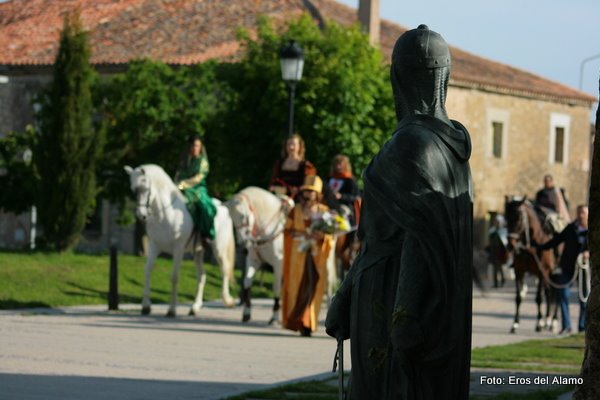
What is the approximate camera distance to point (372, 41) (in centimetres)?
4741

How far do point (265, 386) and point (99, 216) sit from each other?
38.8 m

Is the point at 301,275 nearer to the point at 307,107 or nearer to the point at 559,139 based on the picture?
the point at 307,107

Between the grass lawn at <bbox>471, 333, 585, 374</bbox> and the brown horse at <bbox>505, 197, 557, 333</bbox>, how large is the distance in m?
3.09

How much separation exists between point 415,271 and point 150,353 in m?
9.76

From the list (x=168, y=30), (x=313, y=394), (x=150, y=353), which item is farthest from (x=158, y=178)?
(x=168, y=30)

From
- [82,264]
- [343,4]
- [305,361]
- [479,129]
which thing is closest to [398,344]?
[305,361]

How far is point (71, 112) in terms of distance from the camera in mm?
30859

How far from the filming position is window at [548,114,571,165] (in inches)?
2346

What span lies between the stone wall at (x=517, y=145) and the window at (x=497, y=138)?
18cm

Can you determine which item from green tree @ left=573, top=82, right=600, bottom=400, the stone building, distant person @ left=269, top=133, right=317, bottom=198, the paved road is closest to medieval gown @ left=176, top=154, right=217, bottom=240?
the paved road

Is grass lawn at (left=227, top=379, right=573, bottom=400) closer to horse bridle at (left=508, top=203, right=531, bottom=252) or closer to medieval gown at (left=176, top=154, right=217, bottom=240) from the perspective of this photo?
horse bridle at (left=508, top=203, right=531, bottom=252)

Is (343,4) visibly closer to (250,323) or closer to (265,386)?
A: (250,323)

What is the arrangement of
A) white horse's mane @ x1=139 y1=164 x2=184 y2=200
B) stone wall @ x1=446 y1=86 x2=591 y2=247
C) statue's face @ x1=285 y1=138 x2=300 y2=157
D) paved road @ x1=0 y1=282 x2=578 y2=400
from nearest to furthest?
1. paved road @ x1=0 y1=282 x2=578 y2=400
2. statue's face @ x1=285 y1=138 x2=300 y2=157
3. white horse's mane @ x1=139 y1=164 x2=184 y2=200
4. stone wall @ x1=446 y1=86 x2=591 y2=247

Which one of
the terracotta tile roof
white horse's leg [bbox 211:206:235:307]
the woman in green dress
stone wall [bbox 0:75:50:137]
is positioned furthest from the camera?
stone wall [bbox 0:75:50:137]
